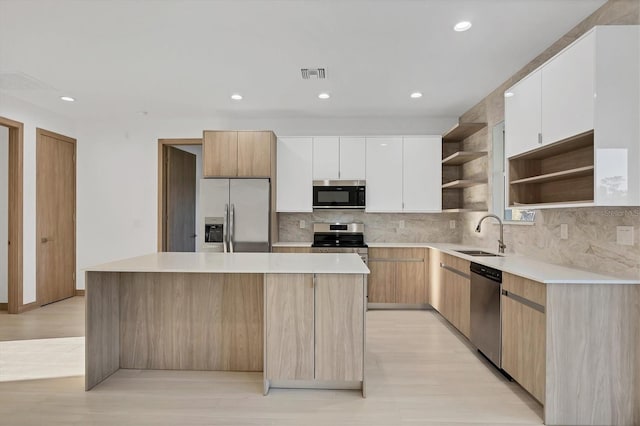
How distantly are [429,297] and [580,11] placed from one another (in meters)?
3.17

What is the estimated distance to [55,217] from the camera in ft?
16.1

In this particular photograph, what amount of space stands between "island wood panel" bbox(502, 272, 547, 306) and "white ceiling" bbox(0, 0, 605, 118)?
1.80 metres

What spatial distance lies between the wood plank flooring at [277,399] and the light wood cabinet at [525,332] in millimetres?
186

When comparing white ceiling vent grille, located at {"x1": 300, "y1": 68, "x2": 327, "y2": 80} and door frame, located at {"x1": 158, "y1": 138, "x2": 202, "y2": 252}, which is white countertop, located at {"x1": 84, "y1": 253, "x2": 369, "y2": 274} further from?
door frame, located at {"x1": 158, "y1": 138, "x2": 202, "y2": 252}

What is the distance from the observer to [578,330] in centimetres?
205

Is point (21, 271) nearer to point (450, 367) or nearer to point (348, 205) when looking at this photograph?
point (348, 205)

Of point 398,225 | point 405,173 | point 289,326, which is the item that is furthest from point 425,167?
point 289,326

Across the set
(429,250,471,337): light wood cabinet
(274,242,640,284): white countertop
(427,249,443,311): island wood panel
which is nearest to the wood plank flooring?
(429,250,471,337): light wood cabinet

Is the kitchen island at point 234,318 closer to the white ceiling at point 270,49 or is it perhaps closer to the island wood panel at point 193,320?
the island wood panel at point 193,320

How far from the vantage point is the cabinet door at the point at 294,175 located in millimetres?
4848

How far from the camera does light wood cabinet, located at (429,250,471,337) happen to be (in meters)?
3.34

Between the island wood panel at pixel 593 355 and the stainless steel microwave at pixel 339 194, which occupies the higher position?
the stainless steel microwave at pixel 339 194

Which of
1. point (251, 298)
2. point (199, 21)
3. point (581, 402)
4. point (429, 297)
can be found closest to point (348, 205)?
point (429, 297)

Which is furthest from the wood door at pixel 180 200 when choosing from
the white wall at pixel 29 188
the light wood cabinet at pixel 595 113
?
the light wood cabinet at pixel 595 113
